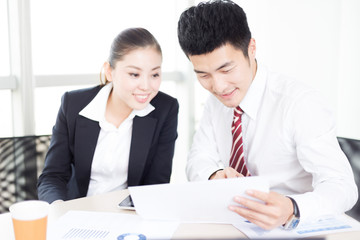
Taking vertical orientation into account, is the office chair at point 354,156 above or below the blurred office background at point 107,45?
below

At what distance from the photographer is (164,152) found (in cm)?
179

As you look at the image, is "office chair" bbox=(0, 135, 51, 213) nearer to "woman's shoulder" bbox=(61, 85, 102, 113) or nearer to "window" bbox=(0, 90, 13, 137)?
"woman's shoulder" bbox=(61, 85, 102, 113)

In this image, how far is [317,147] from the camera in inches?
47.2

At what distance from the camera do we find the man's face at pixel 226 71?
1.30 meters

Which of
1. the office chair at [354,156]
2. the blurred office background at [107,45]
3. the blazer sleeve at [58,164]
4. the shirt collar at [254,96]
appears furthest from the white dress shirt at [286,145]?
the blurred office background at [107,45]

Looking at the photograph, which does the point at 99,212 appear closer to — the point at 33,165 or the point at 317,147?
the point at 33,165

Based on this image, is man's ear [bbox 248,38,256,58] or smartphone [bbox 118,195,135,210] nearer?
smartphone [bbox 118,195,135,210]

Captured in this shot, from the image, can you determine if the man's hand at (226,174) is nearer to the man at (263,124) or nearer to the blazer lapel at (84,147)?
the man at (263,124)

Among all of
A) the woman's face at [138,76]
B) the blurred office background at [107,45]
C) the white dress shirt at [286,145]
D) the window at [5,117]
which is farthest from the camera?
the window at [5,117]

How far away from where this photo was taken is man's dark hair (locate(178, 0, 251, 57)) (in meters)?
1.30

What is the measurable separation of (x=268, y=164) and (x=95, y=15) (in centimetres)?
199

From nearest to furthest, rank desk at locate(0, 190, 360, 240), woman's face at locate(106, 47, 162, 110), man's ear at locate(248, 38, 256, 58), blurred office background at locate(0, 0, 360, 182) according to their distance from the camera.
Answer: desk at locate(0, 190, 360, 240)
man's ear at locate(248, 38, 256, 58)
woman's face at locate(106, 47, 162, 110)
blurred office background at locate(0, 0, 360, 182)

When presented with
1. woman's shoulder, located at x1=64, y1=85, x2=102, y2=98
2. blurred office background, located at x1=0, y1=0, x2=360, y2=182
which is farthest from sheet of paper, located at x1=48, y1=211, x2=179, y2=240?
blurred office background, located at x1=0, y1=0, x2=360, y2=182

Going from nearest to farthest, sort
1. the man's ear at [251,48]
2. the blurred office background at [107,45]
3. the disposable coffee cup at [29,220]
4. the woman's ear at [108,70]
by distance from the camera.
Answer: the disposable coffee cup at [29,220] → the man's ear at [251,48] → the woman's ear at [108,70] → the blurred office background at [107,45]
